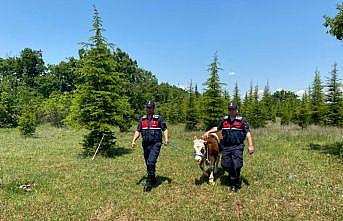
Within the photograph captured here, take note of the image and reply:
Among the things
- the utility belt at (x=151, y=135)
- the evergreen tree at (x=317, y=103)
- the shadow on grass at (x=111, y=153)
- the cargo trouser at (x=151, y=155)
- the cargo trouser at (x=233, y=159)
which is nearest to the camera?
the cargo trouser at (x=233, y=159)

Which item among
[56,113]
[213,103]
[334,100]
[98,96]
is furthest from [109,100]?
[56,113]

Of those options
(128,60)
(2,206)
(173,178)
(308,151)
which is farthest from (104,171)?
(128,60)

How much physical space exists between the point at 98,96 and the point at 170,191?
9293mm

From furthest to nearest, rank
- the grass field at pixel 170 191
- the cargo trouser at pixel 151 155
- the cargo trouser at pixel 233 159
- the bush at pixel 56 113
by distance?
the bush at pixel 56 113
the cargo trouser at pixel 151 155
the cargo trouser at pixel 233 159
the grass field at pixel 170 191

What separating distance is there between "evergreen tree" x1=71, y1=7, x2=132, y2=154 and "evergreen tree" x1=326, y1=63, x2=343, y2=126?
30.6m

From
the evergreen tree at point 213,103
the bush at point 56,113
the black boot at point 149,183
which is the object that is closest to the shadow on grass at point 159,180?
the black boot at point 149,183

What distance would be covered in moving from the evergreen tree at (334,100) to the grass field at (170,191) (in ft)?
84.6

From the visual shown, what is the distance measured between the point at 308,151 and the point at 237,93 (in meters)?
43.5

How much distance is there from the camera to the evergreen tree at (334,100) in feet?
128

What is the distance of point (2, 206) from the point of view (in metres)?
8.84

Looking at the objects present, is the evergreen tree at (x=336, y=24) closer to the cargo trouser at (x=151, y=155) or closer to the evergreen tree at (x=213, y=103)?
the cargo trouser at (x=151, y=155)

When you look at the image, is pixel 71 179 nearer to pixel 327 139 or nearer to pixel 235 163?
pixel 235 163

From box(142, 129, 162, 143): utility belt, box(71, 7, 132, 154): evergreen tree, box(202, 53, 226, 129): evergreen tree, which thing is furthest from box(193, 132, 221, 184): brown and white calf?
box(202, 53, 226, 129): evergreen tree

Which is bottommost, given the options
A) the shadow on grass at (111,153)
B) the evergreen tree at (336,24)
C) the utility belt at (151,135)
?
the shadow on grass at (111,153)
